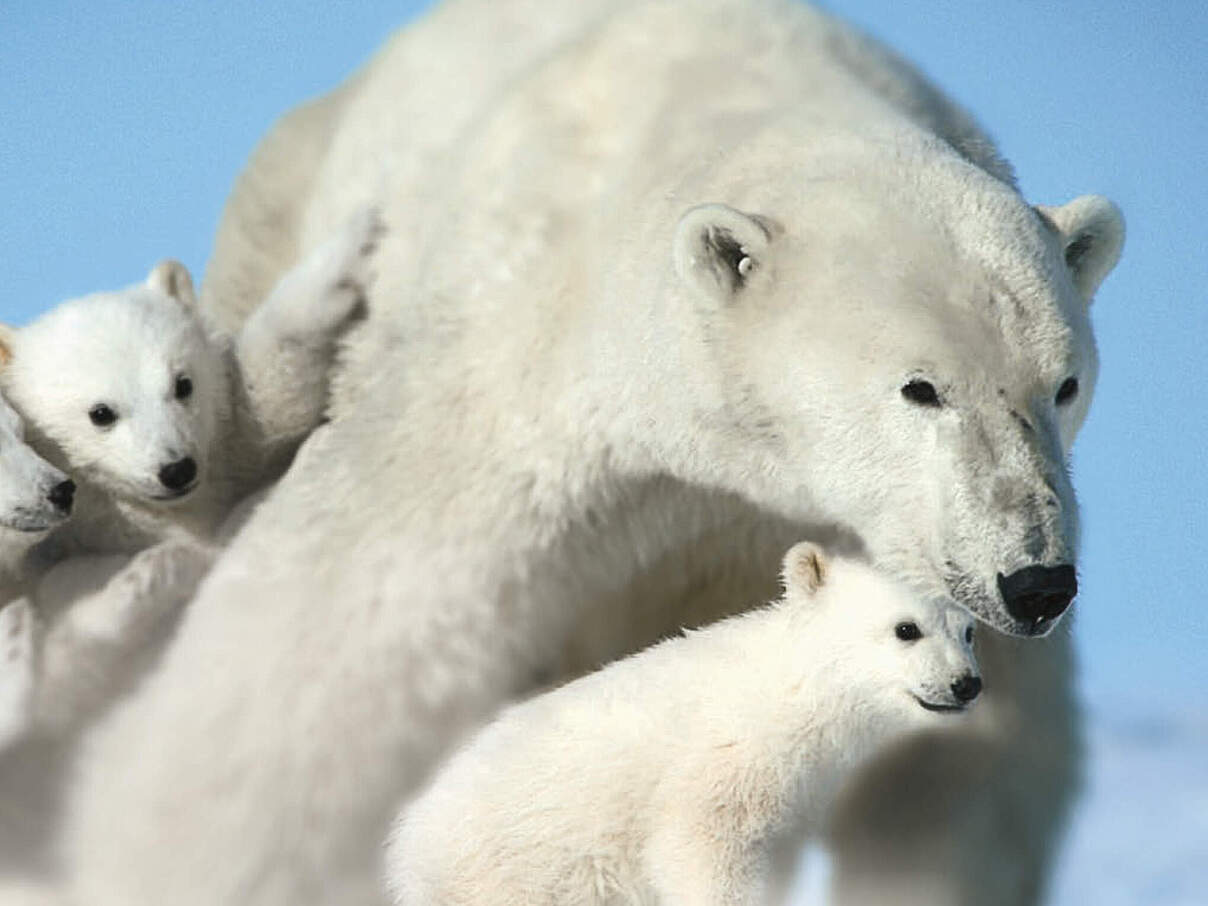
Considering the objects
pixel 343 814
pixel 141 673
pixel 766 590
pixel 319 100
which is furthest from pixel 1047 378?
pixel 319 100

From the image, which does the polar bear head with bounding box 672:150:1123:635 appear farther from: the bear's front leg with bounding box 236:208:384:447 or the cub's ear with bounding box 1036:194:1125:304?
the bear's front leg with bounding box 236:208:384:447

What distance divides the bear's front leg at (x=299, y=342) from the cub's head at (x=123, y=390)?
83 millimetres

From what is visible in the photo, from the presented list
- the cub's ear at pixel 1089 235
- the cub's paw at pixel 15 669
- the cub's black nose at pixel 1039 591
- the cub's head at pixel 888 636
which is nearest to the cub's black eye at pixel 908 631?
the cub's head at pixel 888 636

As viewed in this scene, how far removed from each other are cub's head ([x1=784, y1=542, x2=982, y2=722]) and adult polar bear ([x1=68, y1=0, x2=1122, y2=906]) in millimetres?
99

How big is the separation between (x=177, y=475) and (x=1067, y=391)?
1.62 metres

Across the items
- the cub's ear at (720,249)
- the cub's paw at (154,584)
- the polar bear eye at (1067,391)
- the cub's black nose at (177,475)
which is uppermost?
the cub's ear at (720,249)

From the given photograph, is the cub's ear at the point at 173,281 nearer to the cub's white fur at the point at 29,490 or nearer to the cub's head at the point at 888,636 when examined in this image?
the cub's white fur at the point at 29,490

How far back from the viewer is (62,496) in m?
4.77

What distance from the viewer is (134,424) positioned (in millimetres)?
4926

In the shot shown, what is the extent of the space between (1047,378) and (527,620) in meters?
1.20

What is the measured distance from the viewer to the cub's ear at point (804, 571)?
168 inches

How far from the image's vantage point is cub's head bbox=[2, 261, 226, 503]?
4895 mm

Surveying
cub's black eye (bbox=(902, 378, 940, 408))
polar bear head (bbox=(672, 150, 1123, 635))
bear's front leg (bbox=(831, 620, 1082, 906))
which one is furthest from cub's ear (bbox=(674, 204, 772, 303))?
bear's front leg (bbox=(831, 620, 1082, 906))

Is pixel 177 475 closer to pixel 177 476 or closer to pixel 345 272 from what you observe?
pixel 177 476
